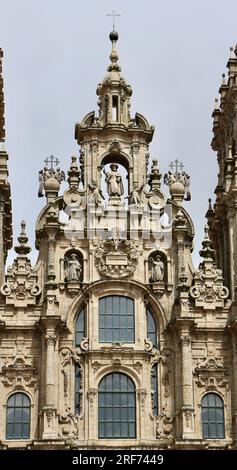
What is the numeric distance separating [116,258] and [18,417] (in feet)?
21.4

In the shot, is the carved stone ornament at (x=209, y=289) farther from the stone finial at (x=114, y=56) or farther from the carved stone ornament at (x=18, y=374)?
the stone finial at (x=114, y=56)

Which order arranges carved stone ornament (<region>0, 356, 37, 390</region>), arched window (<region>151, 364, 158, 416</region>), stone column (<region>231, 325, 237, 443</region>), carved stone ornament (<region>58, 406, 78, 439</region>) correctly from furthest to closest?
arched window (<region>151, 364, 158, 416</region>), carved stone ornament (<region>0, 356, 37, 390</region>), stone column (<region>231, 325, 237, 443</region>), carved stone ornament (<region>58, 406, 78, 439</region>)

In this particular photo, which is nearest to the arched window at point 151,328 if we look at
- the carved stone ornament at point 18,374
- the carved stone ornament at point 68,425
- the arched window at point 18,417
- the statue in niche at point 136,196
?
the carved stone ornament at point 68,425

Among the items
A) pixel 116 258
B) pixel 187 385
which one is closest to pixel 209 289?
pixel 116 258

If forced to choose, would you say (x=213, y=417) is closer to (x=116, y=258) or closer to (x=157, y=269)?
(x=157, y=269)

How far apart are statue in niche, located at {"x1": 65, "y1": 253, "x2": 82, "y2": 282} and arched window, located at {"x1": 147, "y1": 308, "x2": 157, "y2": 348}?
275 centimetres

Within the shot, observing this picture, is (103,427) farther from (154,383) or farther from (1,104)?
(1,104)

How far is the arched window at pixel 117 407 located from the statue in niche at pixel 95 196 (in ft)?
20.8

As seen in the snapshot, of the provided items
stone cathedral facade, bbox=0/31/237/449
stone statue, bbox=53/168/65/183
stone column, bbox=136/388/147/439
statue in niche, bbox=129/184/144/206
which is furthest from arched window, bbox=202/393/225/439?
stone statue, bbox=53/168/65/183

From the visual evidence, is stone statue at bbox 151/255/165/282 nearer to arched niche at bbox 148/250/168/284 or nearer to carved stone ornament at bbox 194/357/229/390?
arched niche at bbox 148/250/168/284

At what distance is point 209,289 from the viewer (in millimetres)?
41500

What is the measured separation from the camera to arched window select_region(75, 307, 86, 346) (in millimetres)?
40594

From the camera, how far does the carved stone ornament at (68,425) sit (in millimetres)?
39000

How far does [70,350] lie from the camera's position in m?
40.3
